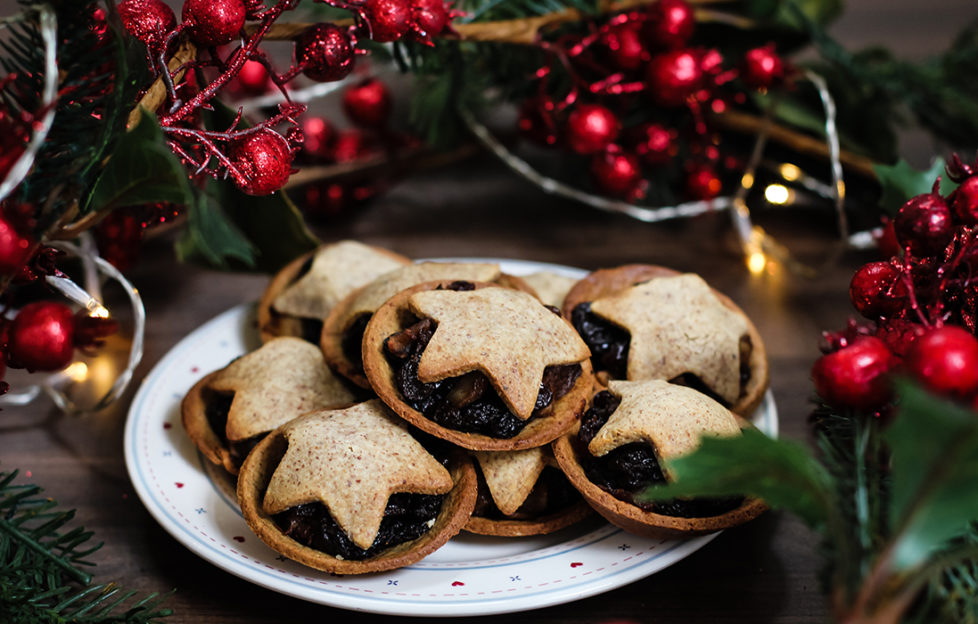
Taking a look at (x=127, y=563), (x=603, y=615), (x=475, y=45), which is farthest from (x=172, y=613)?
(x=475, y=45)

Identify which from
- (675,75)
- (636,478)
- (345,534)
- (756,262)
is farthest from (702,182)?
(345,534)

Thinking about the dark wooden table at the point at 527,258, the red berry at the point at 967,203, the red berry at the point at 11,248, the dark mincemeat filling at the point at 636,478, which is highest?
the red berry at the point at 11,248

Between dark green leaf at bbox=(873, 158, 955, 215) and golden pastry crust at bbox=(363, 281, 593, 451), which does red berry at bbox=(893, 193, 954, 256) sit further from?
golden pastry crust at bbox=(363, 281, 593, 451)

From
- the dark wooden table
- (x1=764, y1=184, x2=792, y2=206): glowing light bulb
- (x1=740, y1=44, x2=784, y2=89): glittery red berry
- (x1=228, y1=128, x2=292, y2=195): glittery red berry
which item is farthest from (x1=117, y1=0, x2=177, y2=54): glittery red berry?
(x1=764, y1=184, x2=792, y2=206): glowing light bulb

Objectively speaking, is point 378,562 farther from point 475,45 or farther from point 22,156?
point 475,45

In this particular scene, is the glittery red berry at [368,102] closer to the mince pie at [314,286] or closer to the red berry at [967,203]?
the mince pie at [314,286]

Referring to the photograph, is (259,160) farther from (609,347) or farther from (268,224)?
(609,347)

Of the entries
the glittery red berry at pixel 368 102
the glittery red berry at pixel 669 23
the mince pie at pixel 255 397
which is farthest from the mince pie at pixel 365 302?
the glittery red berry at pixel 368 102
